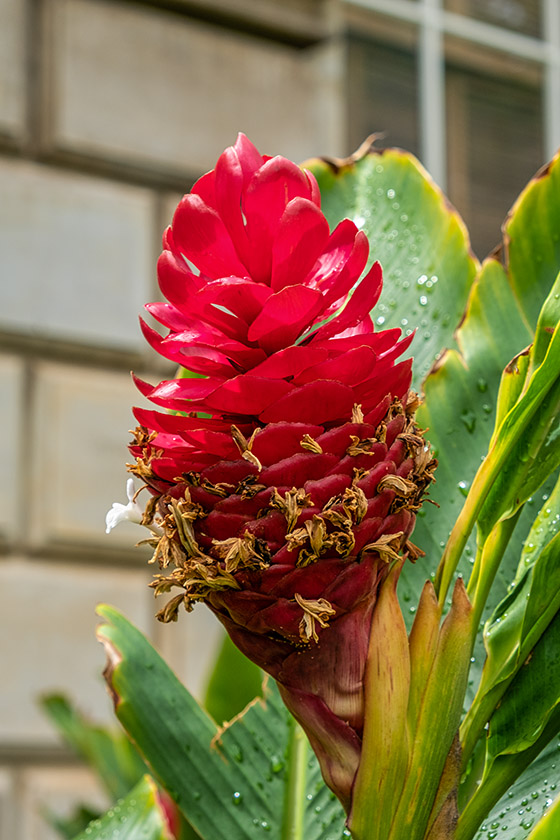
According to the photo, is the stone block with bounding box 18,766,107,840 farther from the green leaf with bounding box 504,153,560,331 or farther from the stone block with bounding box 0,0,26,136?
the green leaf with bounding box 504,153,560,331

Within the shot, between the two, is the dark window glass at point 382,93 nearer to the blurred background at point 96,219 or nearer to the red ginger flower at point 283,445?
the blurred background at point 96,219

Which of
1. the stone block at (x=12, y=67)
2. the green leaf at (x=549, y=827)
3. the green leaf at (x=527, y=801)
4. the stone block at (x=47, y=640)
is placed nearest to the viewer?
the green leaf at (x=549, y=827)

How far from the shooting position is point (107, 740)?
131cm

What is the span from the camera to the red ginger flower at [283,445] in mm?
344

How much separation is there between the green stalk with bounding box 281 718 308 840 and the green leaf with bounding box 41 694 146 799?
612 mm

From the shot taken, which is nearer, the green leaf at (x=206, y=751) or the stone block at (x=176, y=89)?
the green leaf at (x=206, y=751)

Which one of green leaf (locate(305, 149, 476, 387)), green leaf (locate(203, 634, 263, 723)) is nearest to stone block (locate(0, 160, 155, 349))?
green leaf (locate(203, 634, 263, 723))

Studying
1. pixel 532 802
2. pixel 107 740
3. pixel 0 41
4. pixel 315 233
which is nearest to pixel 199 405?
pixel 315 233

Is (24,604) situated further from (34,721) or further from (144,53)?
(144,53)

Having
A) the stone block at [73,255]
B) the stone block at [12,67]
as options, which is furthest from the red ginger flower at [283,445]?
the stone block at [12,67]

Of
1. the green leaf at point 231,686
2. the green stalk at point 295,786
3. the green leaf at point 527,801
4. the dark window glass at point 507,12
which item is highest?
the dark window glass at point 507,12

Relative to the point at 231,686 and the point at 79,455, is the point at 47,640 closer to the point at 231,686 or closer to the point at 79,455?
the point at 79,455

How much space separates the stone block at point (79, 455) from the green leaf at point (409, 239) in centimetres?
166

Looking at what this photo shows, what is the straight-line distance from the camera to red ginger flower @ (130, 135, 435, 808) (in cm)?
34
